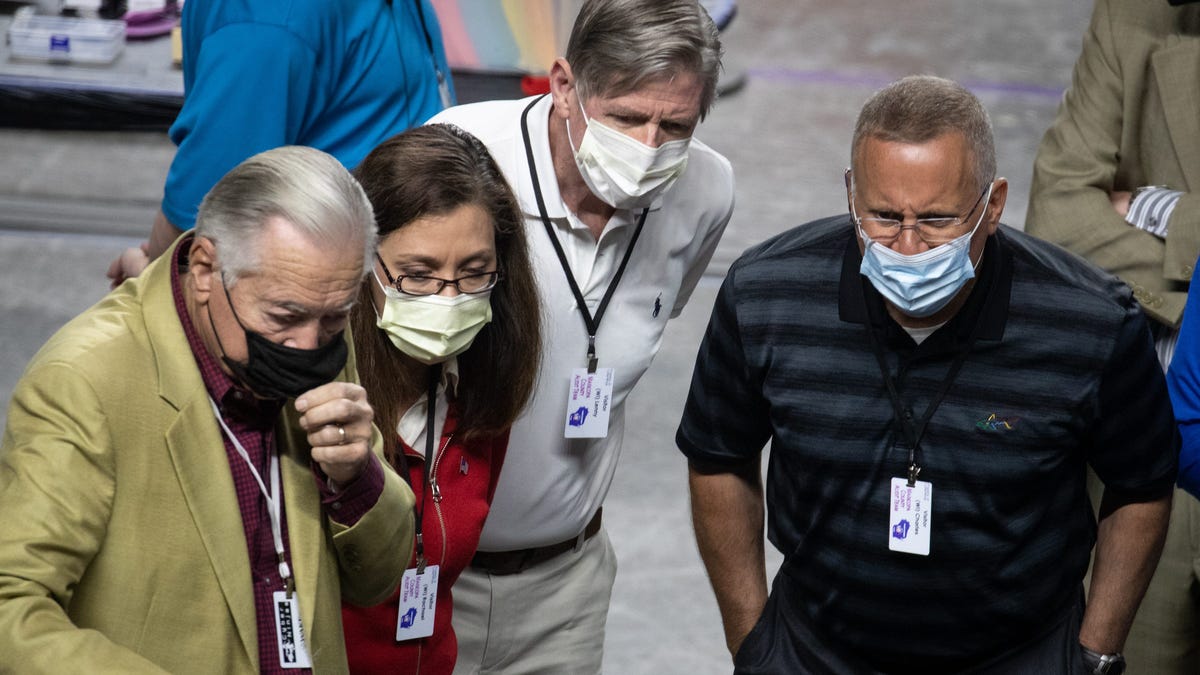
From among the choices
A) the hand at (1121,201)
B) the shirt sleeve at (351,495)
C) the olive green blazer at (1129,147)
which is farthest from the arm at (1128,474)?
the shirt sleeve at (351,495)

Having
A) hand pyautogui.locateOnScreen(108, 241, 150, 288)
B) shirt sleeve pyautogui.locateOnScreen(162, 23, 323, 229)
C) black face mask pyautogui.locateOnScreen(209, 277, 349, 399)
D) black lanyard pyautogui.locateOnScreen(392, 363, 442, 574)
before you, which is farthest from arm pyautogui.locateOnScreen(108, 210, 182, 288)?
black face mask pyautogui.locateOnScreen(209, 277, 349, 399)

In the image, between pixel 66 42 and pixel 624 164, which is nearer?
pixel 624 164

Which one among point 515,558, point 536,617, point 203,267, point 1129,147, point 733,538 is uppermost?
point 203,267

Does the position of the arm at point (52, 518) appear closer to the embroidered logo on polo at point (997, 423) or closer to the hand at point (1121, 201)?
the embroidered logo on polo at point (997, 423)

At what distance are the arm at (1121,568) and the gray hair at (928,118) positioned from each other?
0.69 meters

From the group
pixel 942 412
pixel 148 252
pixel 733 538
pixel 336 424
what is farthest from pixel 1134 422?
pixel 148 252

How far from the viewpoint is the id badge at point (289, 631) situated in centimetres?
223

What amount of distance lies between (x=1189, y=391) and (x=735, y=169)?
4.89m

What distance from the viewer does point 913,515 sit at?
2.62 meters

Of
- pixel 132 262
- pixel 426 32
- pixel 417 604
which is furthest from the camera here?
pixel 426 32

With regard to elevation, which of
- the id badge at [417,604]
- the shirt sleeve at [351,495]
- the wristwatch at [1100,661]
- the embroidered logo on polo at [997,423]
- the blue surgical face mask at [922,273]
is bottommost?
the wristwatch at [1100,661]

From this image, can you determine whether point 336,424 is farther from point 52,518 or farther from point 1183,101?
point 1183,101

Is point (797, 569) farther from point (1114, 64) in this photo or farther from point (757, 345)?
point (1114, 64)

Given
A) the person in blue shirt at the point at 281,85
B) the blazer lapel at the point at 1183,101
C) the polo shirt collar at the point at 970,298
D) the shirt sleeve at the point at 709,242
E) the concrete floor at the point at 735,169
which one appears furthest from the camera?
the concrete floor at the point at 735,169
